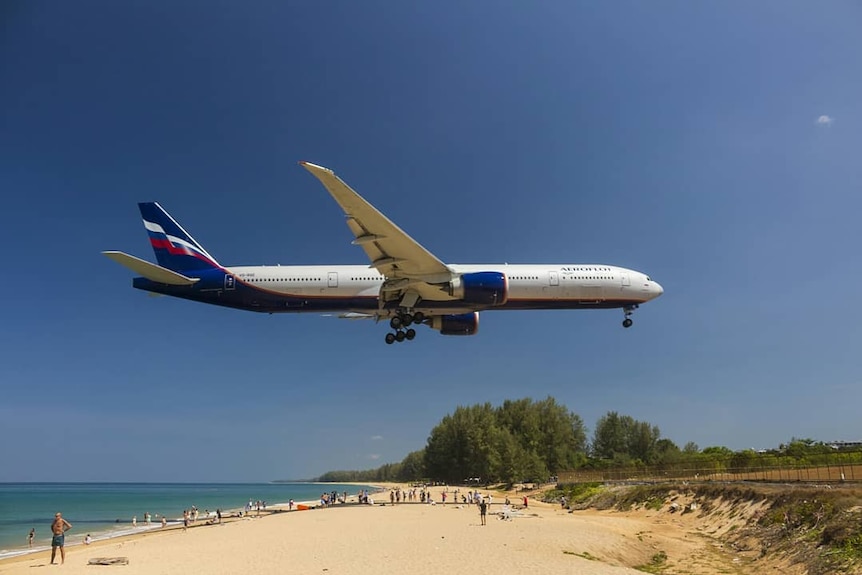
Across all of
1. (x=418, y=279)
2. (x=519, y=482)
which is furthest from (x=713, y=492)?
(x=519, y=482)

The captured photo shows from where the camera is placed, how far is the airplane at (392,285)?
1015 inches

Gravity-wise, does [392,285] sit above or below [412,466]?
above

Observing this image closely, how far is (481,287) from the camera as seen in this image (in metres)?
25.7

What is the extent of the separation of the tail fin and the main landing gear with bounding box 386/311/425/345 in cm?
1002

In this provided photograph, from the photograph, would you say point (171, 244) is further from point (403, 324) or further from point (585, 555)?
point (585, 555)

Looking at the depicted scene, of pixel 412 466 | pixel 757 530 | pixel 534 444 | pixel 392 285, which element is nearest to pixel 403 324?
pixel 392 285

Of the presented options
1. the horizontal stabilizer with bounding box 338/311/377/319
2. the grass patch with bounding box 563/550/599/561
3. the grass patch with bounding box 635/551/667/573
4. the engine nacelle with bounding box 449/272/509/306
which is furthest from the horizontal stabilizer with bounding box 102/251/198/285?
the grass patch with bounding box 635/551/667/573

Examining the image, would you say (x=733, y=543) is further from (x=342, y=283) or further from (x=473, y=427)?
(x=473, y=427)

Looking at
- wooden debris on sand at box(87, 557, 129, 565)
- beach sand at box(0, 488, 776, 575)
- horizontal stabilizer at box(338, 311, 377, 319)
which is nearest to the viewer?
beach sand at box(0, 488, 776, 575)

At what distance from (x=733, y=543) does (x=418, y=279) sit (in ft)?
57.9

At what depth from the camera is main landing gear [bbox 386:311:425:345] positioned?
2855 cm

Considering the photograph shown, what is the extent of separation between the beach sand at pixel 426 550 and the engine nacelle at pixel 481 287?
10.3 meters

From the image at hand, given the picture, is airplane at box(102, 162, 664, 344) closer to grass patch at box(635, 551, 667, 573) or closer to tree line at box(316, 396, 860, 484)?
grass patch at box(635, 551, 667, 573)

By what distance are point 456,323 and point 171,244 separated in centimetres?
1624
